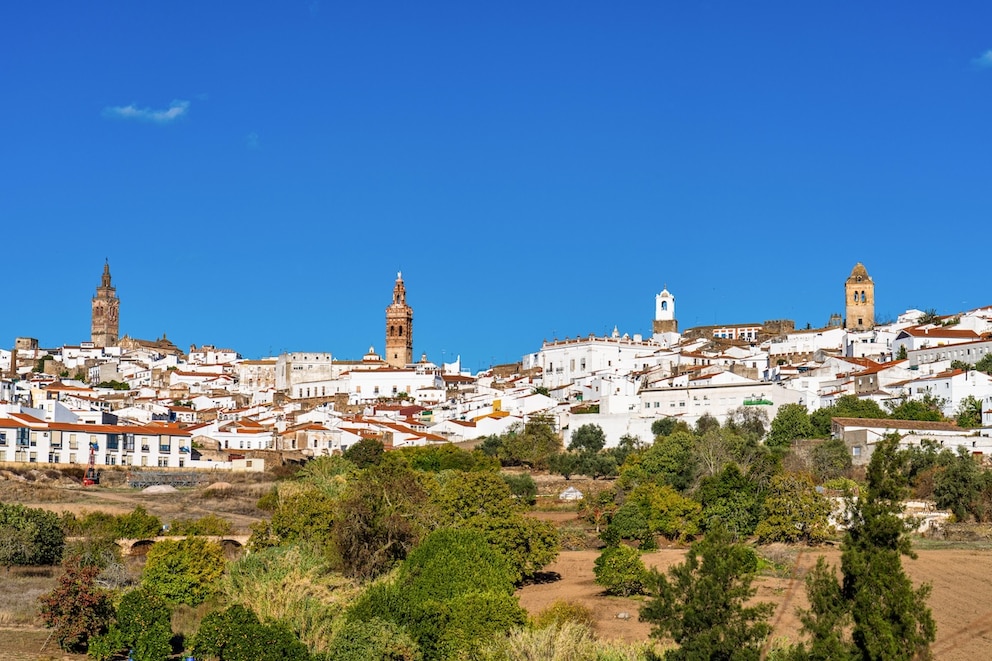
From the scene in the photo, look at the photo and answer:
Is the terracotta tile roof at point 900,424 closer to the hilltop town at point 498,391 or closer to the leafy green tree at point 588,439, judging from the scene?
the hilltop town at point 498,391

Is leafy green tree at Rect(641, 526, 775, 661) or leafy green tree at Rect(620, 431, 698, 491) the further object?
leafy green tree at Rect(620, 431, 698, 491)

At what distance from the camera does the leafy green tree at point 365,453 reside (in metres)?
57.6

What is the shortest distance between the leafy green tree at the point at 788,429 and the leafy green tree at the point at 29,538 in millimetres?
30552

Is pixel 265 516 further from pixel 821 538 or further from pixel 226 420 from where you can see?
pixel 226 420

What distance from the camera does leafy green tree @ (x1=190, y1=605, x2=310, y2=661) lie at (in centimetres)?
2645

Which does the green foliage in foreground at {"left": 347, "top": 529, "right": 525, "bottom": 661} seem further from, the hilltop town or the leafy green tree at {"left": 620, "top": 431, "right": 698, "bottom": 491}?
the hilltop town

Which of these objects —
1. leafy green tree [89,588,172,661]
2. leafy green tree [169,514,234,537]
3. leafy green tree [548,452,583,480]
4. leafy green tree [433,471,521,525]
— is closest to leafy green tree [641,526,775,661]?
leafy green tree [89,588,172,661]

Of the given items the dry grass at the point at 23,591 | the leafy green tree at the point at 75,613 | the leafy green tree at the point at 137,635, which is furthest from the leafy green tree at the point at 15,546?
the leafy green tree at the point at 137,635

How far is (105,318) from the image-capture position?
457ft

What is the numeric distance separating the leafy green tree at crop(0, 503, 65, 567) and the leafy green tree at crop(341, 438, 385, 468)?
1823 centimetres

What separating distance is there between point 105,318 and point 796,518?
108m

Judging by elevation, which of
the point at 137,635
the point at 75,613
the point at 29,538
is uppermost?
the point at 29,538

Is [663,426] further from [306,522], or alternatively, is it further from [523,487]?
[306,522]

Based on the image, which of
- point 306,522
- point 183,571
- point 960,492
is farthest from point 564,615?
point 960,492
